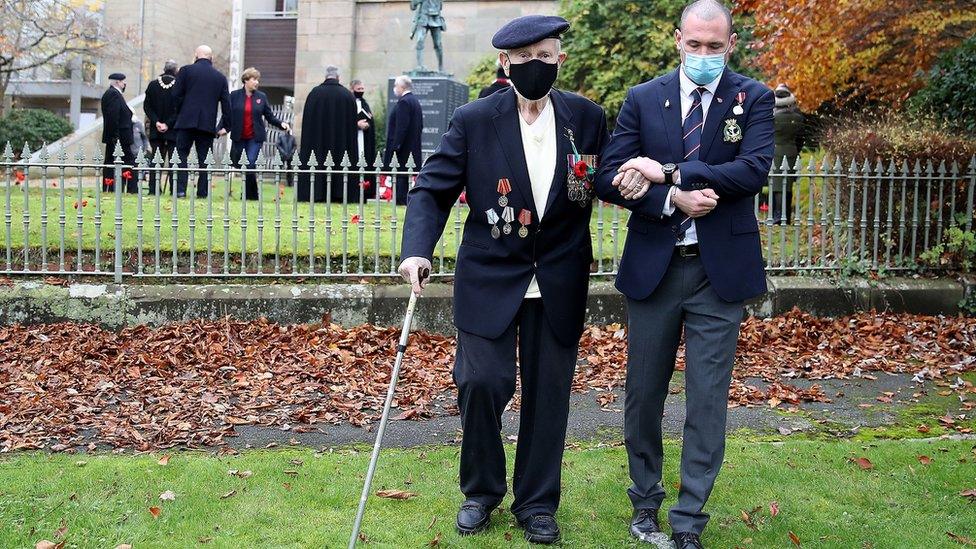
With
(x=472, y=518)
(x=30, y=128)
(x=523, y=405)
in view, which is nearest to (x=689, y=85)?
(x=523, y=405)

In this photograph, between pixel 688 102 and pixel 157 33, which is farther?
pixel 157 33

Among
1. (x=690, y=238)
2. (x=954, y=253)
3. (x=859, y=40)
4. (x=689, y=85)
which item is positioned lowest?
(x=954, y=253)

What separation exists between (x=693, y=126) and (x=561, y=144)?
56 centimetres

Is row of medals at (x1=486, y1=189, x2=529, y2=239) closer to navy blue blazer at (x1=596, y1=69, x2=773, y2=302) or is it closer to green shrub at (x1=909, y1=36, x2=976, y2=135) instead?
navy blue blazer at (x1=596, y1=69, x2=773, y2=302)

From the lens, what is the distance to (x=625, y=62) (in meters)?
20.3

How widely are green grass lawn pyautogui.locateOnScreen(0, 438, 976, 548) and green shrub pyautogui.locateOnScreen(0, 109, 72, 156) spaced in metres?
24.8

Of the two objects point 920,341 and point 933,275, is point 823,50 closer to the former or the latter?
point 933,275

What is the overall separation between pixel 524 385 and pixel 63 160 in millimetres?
5689

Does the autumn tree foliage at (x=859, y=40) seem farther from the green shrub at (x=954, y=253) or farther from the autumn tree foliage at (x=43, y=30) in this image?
the autumn tree foliage at (x=43, y=30)

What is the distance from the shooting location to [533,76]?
445cm

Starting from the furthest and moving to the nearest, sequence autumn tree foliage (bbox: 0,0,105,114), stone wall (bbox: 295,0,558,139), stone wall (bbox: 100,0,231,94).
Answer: stone wall (bbox: 100,0,231,94) < stone wall (bbox: 295,0,558,139) < autumn tree foliage (bbox: 0,0,105,114)

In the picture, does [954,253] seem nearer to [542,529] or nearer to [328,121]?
[542,529]

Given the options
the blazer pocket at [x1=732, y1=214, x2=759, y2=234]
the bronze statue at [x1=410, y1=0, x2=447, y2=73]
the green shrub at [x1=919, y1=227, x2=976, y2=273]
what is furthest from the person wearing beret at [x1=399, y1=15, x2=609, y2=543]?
the bronze statue at [x1=410, y1=0, x2=447, y2=73]

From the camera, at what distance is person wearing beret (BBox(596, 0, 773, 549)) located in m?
4.41
